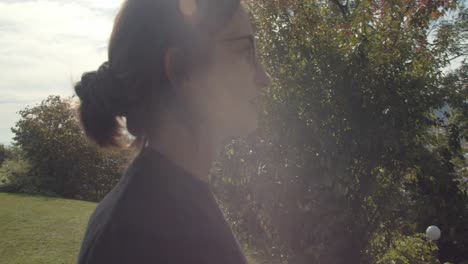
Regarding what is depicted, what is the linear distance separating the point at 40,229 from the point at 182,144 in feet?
31.5

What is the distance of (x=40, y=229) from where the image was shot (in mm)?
9672

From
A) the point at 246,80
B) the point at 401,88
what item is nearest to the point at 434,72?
the point at 401,88

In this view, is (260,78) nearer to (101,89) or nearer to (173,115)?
(173,115)

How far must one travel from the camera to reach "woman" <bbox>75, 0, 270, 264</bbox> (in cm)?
88

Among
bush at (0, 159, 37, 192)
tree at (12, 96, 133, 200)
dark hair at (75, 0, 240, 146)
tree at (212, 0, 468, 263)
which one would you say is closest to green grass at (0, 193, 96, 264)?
bush at (0, 159, 37, 192)

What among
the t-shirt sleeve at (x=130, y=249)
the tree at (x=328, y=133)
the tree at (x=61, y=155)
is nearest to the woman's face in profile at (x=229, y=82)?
the t-shirt sleeve at (x=130, y=249)

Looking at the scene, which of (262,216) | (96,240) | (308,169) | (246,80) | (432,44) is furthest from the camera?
(432,44)

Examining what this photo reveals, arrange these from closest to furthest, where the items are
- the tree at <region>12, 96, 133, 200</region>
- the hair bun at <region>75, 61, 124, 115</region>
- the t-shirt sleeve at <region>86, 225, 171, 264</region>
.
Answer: the t-shirt sleeve at <region>86, 225, 171, 264</region> → the hair bun at <region>75, 61, 124, 115</region> → the tree at <region>12, 96, 133, 200</region>

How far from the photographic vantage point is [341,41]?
414 centimetres

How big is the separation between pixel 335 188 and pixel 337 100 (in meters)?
0.74

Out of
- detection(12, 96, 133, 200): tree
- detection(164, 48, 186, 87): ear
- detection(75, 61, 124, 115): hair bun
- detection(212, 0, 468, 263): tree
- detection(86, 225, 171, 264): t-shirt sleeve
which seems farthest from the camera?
detection(12, 96, 133, 200): tree

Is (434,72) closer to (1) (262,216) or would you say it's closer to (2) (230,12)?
(1) (262,216)

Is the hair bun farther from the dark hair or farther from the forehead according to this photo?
the forehead

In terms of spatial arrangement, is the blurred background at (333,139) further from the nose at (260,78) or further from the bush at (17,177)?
the bush at (17,177)
